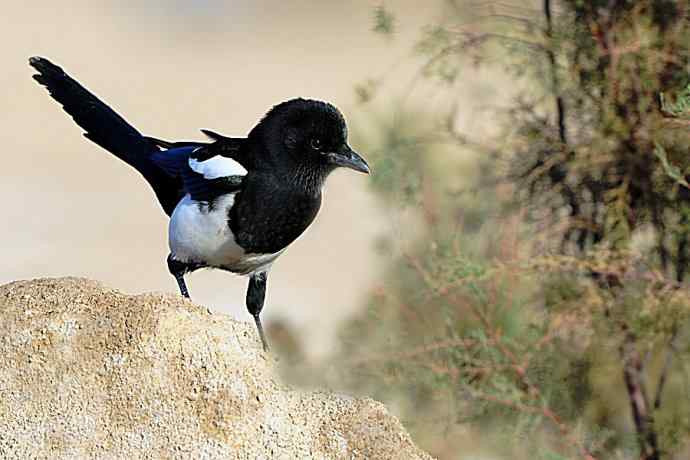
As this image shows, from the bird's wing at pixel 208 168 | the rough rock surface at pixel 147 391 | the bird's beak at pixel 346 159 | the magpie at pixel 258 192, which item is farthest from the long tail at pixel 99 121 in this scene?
the rough rock surface at pixel 147 391

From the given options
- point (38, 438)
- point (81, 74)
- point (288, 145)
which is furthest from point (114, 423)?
point (81, 74)

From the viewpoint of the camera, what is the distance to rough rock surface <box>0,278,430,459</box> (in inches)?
80.2

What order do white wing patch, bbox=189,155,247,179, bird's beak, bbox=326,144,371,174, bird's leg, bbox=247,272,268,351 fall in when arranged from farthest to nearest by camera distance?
bird's leg, bbox=247,272,268,351
white wing patch, bbox=189,155,247,179
bird's beak, bbox=326,144,371,174

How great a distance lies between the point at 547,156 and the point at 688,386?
0.85 metres

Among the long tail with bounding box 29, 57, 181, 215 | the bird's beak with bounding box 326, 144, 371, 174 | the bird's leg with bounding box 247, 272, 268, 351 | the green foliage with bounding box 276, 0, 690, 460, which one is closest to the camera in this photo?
the bird's beak with bounding box 326, 144, 371, 174

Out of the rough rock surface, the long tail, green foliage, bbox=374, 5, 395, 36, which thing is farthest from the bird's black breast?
green foliage, bbox=374, 5, 395, 36

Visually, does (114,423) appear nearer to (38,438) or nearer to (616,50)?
(38,438)

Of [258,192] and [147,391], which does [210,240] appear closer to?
[258,192]

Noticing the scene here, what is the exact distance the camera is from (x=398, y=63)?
383cm

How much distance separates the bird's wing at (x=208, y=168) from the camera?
297 cm

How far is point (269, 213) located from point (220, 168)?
18cm

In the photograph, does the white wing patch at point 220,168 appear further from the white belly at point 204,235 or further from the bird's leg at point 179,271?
the bird's leg at point 179,271

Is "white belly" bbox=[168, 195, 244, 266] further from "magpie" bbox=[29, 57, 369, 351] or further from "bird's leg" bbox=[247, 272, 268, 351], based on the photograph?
"bird's leg" bbox=[247, 272, 268, 351]

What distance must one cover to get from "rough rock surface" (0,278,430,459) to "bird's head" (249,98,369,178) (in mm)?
782
